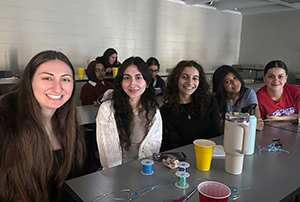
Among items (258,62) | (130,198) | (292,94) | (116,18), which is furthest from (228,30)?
(130,198)

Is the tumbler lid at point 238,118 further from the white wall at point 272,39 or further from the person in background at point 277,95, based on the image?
the white wall at point 272,39

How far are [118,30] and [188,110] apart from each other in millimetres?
3803

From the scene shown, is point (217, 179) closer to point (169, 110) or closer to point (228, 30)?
point (169, 110)

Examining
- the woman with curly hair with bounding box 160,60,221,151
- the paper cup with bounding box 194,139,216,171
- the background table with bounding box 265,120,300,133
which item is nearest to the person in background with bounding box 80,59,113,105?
the woman with curly hair with bounding box 160,60,221,151

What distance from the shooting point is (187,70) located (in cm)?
197

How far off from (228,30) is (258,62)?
1.29 meters

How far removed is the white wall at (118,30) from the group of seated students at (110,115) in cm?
210

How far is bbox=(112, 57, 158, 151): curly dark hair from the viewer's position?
1689mm

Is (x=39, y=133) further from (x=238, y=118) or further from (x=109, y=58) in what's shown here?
(x=109, y=58)

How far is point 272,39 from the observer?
6.90 metres

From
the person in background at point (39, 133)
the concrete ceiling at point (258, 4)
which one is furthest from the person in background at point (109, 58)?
the person in background at point (39, 133)

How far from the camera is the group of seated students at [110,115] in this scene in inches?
45.1

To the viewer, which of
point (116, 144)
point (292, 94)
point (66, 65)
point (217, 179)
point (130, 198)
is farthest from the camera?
point (292, 94)

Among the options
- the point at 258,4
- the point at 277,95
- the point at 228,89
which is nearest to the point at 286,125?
the point at 277,95
